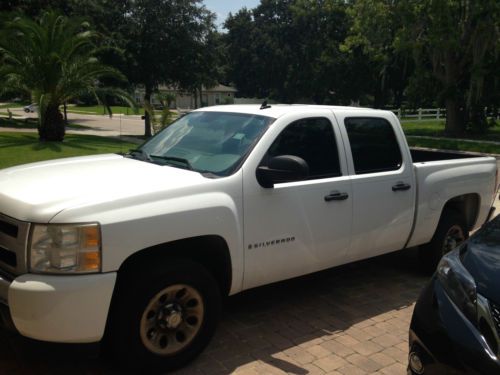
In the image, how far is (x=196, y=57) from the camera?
28.8 m

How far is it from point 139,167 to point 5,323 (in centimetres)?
145

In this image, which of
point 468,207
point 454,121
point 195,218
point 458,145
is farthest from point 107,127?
point 195,218

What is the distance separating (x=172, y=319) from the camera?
3461 mm

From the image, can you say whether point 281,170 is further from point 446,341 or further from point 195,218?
point 446,341

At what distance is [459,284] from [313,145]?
193 centimetres

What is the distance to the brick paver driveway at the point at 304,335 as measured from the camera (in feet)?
11.9

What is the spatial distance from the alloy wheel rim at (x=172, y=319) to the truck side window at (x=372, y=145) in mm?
1990

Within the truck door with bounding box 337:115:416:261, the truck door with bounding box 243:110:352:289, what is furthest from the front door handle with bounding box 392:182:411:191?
the truck door with bounding box 243:110:352:289

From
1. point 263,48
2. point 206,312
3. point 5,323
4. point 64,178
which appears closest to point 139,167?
point 64,178

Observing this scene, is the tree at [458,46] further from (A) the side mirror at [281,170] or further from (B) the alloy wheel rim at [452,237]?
(A) the side mirror at [281,170]

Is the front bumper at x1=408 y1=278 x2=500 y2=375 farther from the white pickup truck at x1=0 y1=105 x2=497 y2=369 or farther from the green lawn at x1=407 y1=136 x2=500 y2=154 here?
the green lawn at x1=407 y1=136 x2=500 y2=154

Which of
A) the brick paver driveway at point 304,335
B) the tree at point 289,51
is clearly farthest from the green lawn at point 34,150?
the tree at point 289,51

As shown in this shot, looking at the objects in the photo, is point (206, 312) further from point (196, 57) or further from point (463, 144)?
point (196, 57)

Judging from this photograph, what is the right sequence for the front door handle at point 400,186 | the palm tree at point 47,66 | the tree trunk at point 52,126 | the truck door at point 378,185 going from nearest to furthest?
the truck door at point 378,185
the front door handle at point 400,186
the palm tree at point 47,66
the tree trunk at point 52,126
